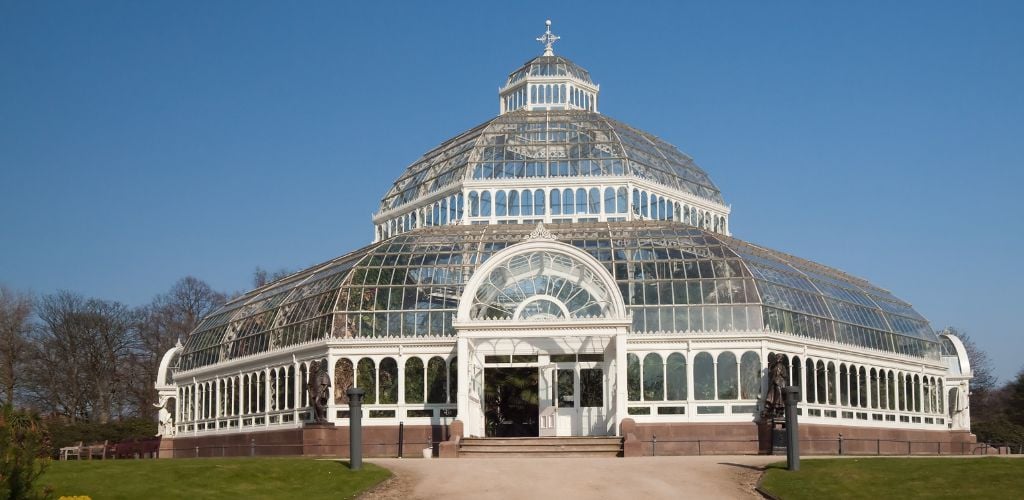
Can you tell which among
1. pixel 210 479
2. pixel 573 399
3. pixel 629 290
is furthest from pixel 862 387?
pixel 210 479

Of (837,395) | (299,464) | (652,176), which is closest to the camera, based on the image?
(299,464)

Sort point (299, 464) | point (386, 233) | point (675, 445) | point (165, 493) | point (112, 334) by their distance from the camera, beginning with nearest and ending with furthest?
point (165, 493)
point (299, 464)
point (675, 445)
point (386, 233)
point (112, 334)

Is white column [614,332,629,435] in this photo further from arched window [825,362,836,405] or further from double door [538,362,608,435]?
arched window [825,362,836,405]

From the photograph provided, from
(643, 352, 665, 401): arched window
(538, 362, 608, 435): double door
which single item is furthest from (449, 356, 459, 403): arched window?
(643, 352, 665, 401): arched window

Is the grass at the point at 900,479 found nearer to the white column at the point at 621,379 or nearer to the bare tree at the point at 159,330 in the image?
the white column at the point at 621,379

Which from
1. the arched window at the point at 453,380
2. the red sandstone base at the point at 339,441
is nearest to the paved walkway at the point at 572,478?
the red sandstone base at the point at 339,441

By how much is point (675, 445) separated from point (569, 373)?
5.76 metres

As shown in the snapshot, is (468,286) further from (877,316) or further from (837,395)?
(877,316)

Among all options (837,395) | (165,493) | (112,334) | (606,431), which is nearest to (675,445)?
(606,431)

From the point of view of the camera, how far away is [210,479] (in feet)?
121

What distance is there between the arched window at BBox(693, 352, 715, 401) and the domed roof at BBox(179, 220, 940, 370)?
1147 mm

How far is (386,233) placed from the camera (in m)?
71.8

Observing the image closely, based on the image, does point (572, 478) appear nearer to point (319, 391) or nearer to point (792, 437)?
point (792, 437)

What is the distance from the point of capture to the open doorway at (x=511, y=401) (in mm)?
A: 54719
